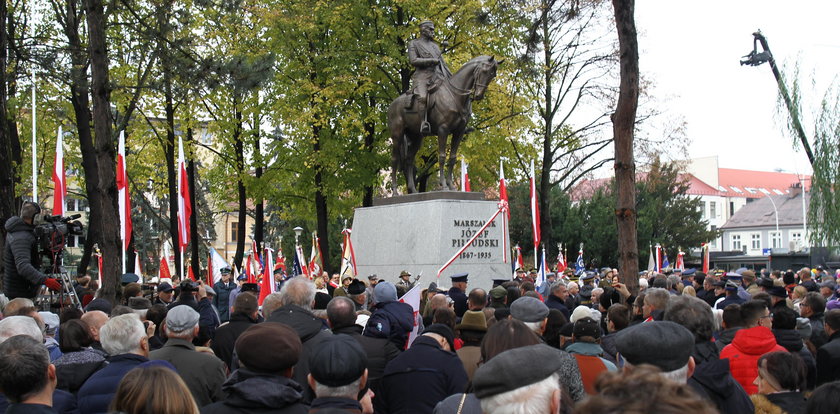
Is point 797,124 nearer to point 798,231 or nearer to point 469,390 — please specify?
point 469,390

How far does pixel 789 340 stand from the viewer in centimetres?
683

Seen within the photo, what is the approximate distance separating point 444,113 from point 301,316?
36.0ft

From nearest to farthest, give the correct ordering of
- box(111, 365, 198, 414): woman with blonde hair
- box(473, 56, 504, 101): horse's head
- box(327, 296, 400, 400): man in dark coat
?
box(111, 365, 198, 414): woman with blonde hair, box(327, 296, 400, 400): man in dark coat, box(473, 56, 504, 101): horse's head

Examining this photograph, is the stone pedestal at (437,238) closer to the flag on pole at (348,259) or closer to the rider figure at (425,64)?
the flag on pole at (348,259)

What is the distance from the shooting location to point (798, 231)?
78250 mm

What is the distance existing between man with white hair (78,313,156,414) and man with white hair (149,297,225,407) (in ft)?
1.09

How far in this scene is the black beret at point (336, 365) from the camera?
13.4 ft

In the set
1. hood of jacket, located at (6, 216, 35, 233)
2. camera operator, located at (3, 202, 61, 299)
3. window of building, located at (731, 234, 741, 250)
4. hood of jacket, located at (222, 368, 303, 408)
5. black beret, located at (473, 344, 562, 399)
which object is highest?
hood of jacket, located at (6, 216, 35, 233)

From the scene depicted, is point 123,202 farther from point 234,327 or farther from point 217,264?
point 234,327

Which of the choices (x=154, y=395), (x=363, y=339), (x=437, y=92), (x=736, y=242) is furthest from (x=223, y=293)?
(x=736, y=242)

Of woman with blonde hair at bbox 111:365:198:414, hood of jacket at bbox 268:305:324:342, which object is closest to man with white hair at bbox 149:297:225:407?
hood of jacket at bbox 268:305:324:342

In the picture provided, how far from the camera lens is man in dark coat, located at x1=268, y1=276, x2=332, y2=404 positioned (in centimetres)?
600

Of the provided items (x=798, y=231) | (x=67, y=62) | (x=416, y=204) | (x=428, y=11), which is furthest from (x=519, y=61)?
(x=798, y=231)

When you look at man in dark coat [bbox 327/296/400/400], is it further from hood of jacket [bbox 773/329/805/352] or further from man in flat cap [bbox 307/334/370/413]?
hood of jacket [bbox 773/329/805/352]
